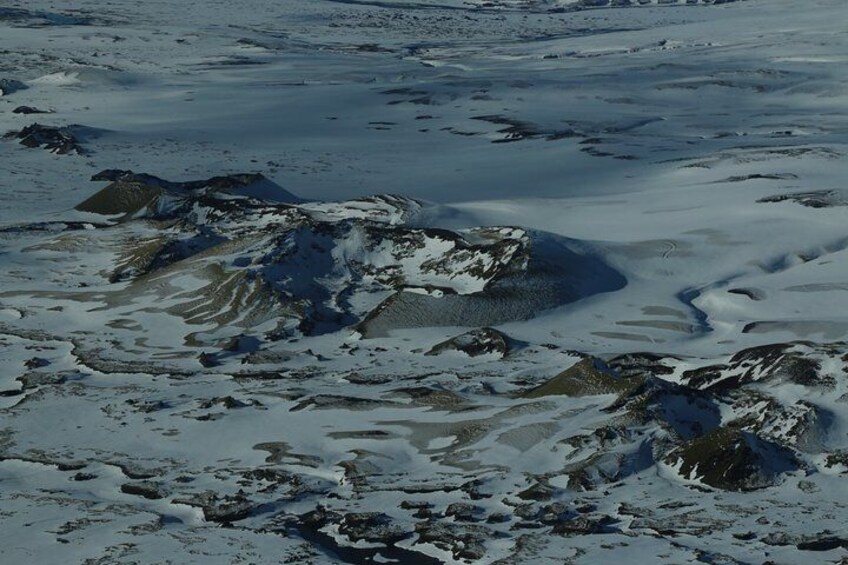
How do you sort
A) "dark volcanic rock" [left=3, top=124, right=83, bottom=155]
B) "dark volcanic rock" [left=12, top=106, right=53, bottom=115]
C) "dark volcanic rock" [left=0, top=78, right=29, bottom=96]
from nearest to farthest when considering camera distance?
"dark volcanic rock" [left=3, top=124, right=83, bottom=155] < "dark volcanic rock" [left=12, top=106, right=53, bottom=115] < "dark volcanic rock" [left=0, top=78, right=29, bottom=96]

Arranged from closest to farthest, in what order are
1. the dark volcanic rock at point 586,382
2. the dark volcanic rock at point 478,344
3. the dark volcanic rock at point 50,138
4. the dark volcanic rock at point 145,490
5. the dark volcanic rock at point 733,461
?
the dark volcanic rock at point 733,461 < the dark volcanic rock at point 145,490 < the dark volcanic rock at point 586,382 < the dark volcanic rock at point 478,344 < the dark volcanic rock at point 50,138

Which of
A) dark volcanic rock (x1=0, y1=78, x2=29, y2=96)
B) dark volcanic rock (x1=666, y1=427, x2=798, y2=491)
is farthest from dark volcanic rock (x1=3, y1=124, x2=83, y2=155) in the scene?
dark volcanic rock (x1=666, y1=427, x2=798, y2=491)

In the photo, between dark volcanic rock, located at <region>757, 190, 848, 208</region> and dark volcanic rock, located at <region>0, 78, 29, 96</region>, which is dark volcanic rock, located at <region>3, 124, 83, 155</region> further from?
dark volcanic rock, located at <region>757, 190, 848, 208</region>

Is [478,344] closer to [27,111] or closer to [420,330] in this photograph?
[420,330]

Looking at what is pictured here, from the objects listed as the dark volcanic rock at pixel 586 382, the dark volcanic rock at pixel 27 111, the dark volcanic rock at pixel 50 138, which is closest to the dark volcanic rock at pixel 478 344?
the dark volcanic rock at pixel 586 382

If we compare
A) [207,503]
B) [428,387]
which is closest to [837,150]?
[428,387]

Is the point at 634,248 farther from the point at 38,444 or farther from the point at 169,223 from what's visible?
the point at 38,444

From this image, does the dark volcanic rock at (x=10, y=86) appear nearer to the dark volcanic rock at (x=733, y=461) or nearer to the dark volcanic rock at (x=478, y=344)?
the dark volcanic rock at (x=478, y=344)

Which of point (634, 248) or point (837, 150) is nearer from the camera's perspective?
point (634, 248)

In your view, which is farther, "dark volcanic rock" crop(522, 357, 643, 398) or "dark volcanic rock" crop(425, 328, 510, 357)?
"dark volcanic rock" crop(425, 328, 510, 357)
